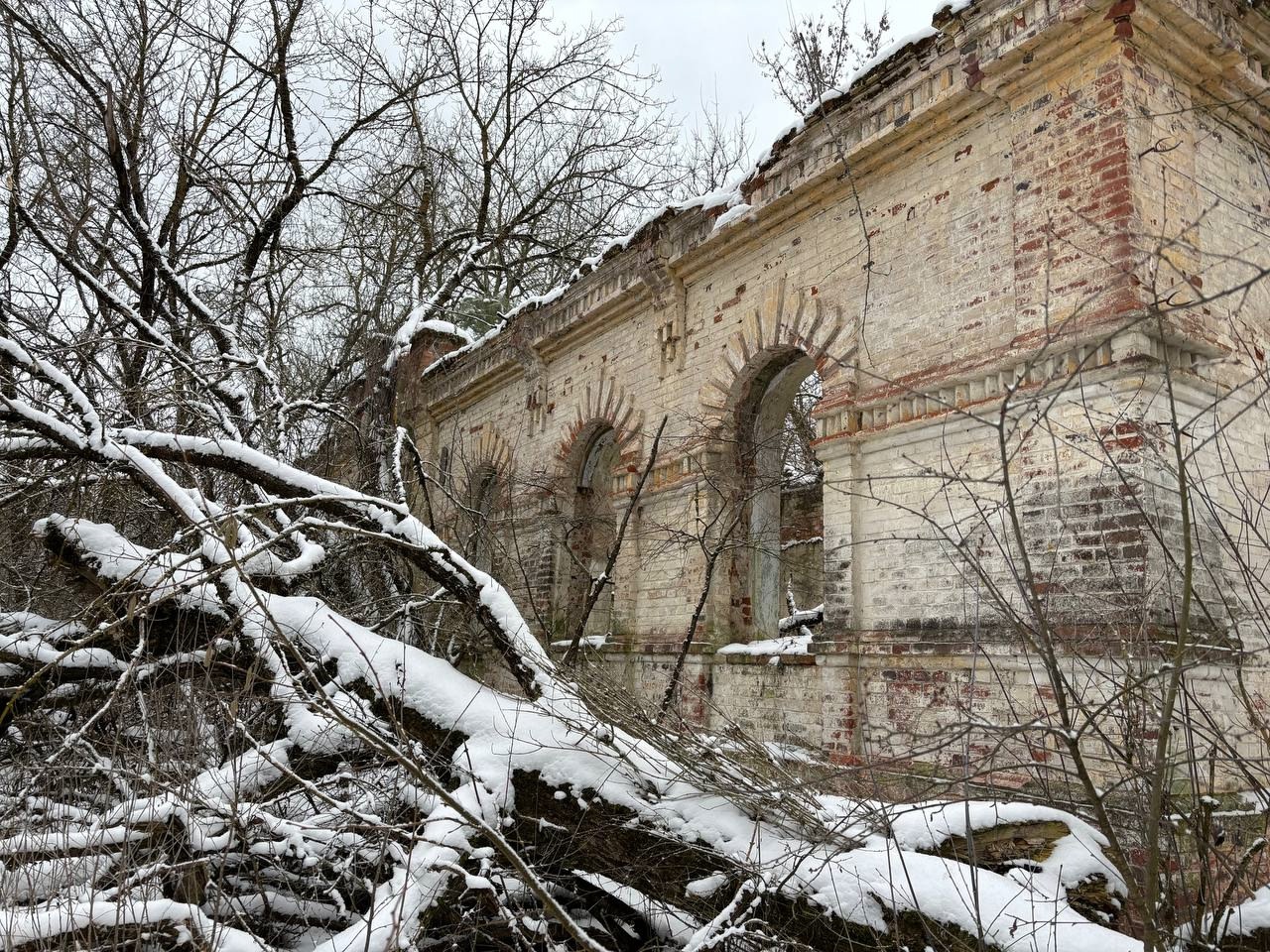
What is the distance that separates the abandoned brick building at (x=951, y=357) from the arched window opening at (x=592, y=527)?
106 cm

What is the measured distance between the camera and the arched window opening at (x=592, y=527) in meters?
10.7

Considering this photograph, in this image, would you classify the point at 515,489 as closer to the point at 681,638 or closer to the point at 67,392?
the point at 681,638

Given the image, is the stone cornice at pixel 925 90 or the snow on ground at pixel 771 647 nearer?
the stone cornice at pixel 925 90

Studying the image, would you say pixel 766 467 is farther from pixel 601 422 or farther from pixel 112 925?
pixel 112 925

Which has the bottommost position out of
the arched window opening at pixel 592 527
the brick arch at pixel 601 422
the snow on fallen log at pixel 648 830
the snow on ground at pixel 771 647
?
the snow on fallen log at pixel 648 830

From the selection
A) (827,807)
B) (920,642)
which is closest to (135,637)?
(827,807)

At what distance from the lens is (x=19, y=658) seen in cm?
389

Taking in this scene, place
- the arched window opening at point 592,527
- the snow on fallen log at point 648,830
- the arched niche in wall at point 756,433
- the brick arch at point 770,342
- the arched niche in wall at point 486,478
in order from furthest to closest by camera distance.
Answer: the arched niche in wall at point 486,478 < the arched window opening at point 592,527 < the arched niche in wall at point 756,433 < the brick arch at point 770,342 < the snow on fallen log at point 648,830

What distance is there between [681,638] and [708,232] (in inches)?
152

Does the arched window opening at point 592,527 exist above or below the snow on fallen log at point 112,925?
above

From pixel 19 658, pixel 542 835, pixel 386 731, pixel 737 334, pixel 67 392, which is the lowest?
pixel 542 835

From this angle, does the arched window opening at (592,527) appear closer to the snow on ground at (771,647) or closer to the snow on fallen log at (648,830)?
the snow on ground at (771,647)

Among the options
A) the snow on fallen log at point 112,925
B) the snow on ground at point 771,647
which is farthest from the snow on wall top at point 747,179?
the snow on fallen log at point 112,925

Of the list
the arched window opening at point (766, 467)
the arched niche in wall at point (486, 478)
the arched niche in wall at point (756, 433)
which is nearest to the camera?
the arched niche in wall at point (756, 433)
